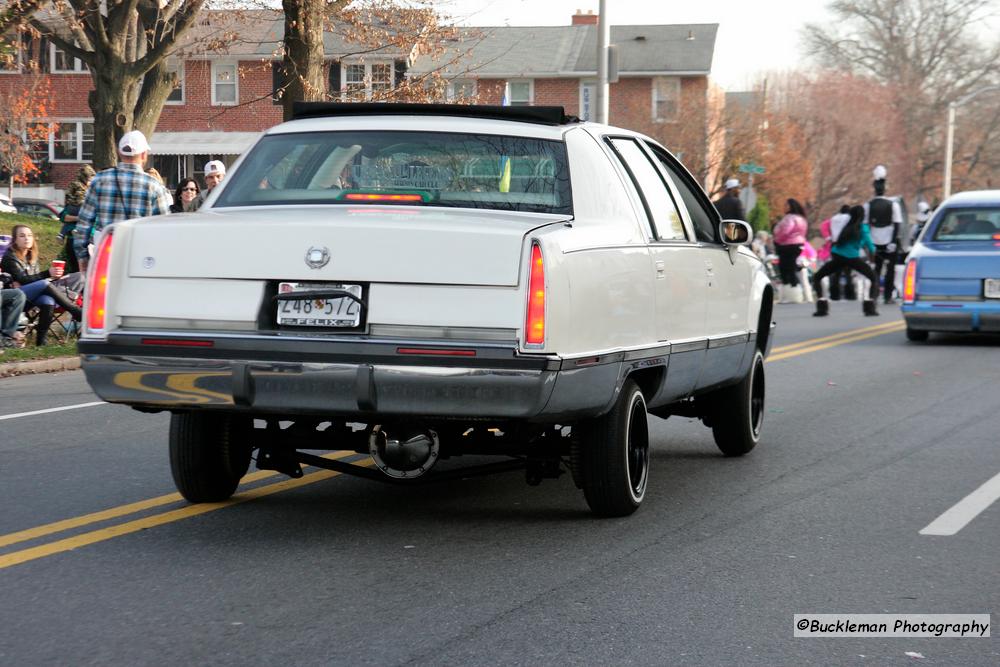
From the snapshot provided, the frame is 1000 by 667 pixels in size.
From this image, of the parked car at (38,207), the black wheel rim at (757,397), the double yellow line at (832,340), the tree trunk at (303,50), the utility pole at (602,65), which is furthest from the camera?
the parked car at (38,207)

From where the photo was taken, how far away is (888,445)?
9.55 meters

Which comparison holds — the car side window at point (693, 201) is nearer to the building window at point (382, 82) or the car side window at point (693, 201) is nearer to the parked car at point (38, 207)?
the building window at point (382, 82)

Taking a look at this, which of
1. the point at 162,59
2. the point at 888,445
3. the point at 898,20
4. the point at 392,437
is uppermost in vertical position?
the point at 898,20

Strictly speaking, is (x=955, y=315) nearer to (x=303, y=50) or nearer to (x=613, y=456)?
(x=303, y=50)

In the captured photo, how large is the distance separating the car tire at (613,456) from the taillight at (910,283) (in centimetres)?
1157

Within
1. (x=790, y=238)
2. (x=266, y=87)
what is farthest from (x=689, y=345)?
(x=266, y=87)

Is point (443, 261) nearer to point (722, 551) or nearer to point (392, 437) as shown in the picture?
point (392, 437)

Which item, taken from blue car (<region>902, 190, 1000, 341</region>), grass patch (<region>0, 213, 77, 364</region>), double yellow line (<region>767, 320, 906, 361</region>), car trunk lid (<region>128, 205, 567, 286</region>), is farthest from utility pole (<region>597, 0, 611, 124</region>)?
car trunk lid (<region>128, 205, 567, 286</region>)

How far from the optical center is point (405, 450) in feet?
21.1

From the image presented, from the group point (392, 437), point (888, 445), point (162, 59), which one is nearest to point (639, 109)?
point (162, 59)

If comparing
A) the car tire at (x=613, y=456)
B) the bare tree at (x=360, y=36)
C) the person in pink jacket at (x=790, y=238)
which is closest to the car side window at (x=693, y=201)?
the car tire at (x=613, y=456)

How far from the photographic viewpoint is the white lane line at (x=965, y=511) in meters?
6.84

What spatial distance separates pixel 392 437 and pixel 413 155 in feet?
4.22

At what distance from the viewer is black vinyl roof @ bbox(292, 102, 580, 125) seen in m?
7.05
